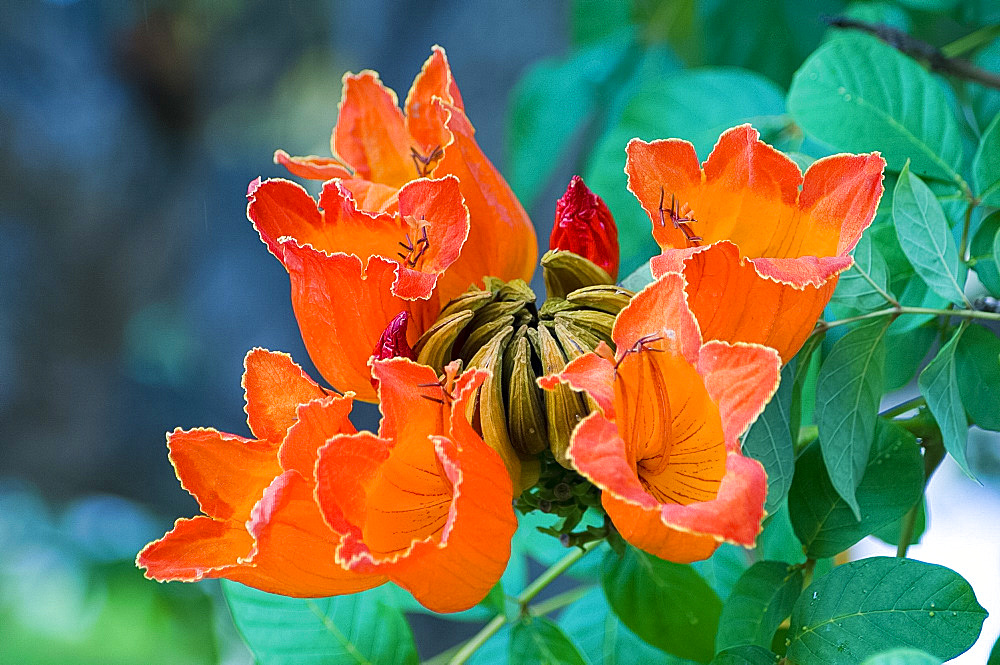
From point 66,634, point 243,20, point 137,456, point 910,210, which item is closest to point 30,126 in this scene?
point 243,20

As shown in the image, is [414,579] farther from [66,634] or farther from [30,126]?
[30,126]

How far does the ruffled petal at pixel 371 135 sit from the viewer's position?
1.22 ft

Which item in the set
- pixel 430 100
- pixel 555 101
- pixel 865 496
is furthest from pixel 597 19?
pixel 865 496

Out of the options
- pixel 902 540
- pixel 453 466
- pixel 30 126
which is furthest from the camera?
pixel 30 126

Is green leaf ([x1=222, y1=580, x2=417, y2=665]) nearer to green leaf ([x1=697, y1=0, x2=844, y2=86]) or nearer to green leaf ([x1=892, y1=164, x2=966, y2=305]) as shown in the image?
green leaf ([x1=892, y1=164, x2=966, y2=305])

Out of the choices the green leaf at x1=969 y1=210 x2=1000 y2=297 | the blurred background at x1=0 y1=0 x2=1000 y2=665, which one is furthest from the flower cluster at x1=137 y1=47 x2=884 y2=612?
the blurred background at x1=0 y1=0 x2=1000 y2=665

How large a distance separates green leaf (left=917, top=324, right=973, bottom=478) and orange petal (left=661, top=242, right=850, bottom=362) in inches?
2.3

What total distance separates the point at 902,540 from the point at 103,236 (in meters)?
1.85

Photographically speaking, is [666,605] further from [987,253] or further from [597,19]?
[597,19]

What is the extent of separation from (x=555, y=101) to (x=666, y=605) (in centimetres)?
38

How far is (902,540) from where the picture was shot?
37 centimetres

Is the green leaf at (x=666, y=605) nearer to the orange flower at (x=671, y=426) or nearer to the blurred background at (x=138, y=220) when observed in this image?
the orange flower at (x=671, y=426)

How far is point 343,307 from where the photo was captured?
0.30 m

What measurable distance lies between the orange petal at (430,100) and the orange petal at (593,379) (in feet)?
0.42
